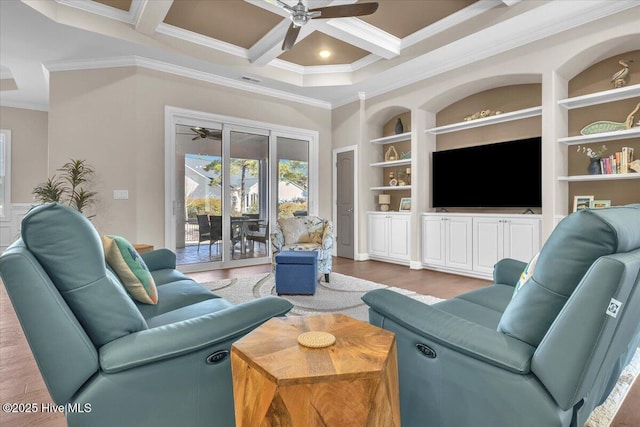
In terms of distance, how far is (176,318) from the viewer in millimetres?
1550

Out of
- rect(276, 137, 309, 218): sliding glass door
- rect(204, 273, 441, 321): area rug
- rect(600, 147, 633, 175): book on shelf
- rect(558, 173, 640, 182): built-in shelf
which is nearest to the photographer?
rect(204, 273, 441, 321): area rug

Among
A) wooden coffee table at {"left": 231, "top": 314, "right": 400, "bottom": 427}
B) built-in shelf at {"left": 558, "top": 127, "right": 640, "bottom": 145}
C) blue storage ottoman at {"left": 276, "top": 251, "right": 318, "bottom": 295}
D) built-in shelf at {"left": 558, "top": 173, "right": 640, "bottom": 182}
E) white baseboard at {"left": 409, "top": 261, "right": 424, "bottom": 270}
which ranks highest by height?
built-in shelf at {"left": 558, "top": 127, "right": 640, "bottom": 145}

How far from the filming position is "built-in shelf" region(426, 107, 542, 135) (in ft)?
13.9

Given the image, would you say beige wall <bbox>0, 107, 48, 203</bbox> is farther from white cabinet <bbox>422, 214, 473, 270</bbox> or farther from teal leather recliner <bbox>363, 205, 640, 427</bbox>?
teal leather recliner <bbox>363, 205, 640, 427</bbox>

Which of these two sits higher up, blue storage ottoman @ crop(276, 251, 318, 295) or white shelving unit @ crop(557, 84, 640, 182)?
white shelving unit @ crop(557, 84, 640, 182)

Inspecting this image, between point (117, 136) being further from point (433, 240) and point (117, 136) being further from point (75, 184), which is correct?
point (433, 240)

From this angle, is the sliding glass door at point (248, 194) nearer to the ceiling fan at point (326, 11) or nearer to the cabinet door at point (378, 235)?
the cabinet door at point (378, 235)

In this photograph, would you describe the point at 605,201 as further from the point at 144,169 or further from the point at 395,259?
the point at 144,169

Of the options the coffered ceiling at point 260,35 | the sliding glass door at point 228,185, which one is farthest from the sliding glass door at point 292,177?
the coffered ceiling at point 260,35

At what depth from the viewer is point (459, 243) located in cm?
479

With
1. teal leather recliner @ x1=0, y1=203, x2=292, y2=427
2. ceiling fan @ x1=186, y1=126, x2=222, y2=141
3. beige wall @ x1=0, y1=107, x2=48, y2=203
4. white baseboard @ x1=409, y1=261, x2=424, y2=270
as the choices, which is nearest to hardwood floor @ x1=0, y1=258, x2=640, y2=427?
white baseboard @ x1=409, y1=261, x2=424, y2=270

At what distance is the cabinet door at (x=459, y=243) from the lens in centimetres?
468

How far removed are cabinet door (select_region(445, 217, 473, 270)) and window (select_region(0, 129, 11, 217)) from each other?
26.0ft

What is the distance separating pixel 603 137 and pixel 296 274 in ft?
12.1
